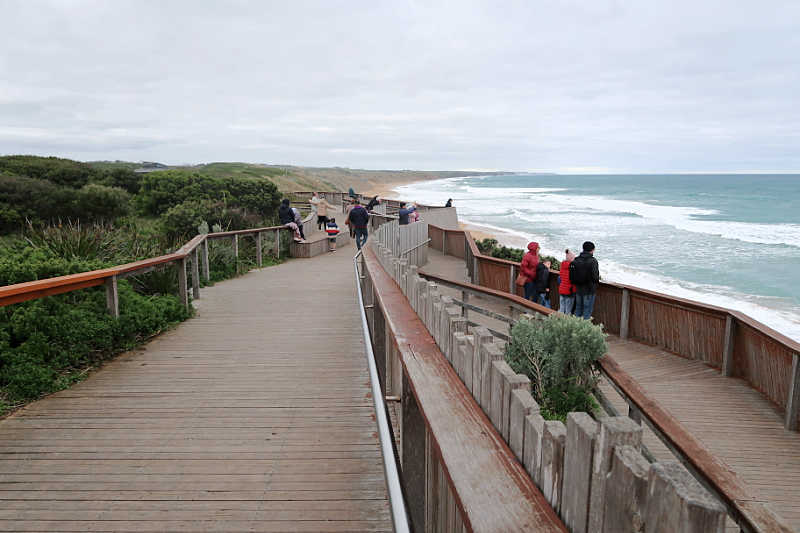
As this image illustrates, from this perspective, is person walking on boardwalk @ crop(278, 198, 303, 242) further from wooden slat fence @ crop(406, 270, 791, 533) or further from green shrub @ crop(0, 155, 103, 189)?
green shrub @ crop(0, 155, 103, 189)

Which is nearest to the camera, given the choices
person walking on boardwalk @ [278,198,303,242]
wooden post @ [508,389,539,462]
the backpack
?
wooden post @ [508,389,539,462]

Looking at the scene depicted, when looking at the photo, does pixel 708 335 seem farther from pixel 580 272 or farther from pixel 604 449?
pixel 604 449

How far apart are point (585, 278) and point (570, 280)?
31 cm

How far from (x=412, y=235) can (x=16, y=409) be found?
45.9ft

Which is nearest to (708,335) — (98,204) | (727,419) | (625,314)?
(625,314)

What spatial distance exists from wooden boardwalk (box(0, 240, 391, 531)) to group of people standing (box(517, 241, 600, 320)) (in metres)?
6.02

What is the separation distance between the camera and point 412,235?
59.3ft

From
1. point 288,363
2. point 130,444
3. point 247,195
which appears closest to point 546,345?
point 288,363

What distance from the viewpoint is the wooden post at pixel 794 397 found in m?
7.18

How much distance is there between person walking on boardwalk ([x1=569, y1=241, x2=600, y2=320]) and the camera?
11055 millimetres

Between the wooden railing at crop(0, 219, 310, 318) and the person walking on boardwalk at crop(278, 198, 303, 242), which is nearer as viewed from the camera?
the wooden railing at crop(0, 219, 310, 318)

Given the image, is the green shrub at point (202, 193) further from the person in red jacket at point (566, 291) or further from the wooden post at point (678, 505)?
the wooden post at point (678, 505)

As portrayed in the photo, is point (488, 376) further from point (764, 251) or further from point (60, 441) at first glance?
point (764, 251)

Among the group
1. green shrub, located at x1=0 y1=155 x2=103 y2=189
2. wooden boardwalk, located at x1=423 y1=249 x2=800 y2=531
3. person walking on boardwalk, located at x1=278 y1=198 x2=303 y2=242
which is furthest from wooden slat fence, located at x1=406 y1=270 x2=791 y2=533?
green shrub, located at x1=0 y1=155 x2=103 y2=189
